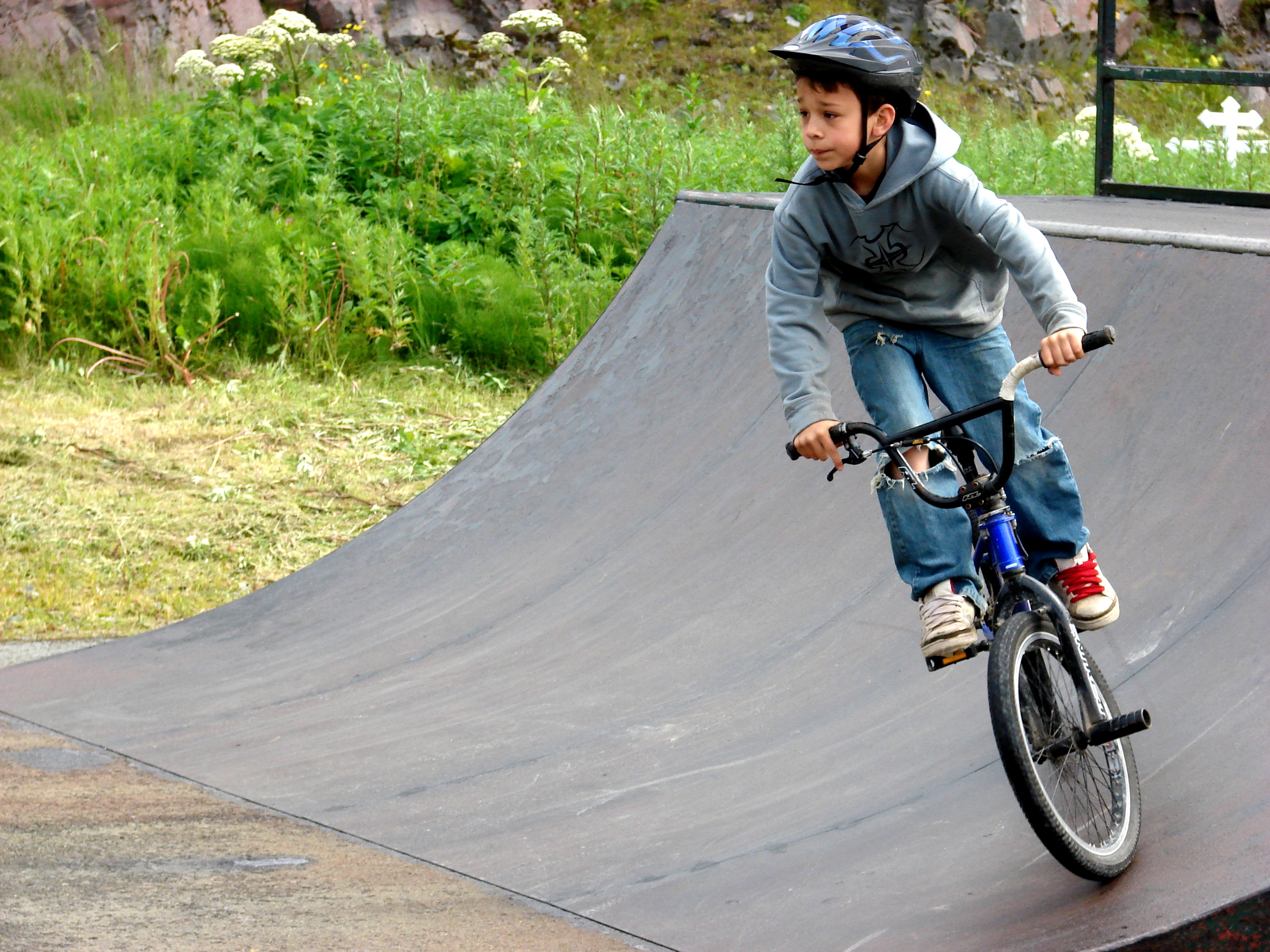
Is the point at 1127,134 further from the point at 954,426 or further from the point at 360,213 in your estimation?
the point at 954,426

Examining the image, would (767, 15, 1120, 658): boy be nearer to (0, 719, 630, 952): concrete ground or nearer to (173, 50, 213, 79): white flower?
(0, 719, 630, 952): concrete ground

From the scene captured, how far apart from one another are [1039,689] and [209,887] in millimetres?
1803

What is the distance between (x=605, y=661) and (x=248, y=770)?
42.2 inches

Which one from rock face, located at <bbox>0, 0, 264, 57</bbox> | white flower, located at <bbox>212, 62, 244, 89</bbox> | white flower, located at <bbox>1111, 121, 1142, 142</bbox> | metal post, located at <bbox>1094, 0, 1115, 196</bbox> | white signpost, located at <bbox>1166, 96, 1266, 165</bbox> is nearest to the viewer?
metal post, located at <bbox>1094, 0, 1115, 196</bbox>

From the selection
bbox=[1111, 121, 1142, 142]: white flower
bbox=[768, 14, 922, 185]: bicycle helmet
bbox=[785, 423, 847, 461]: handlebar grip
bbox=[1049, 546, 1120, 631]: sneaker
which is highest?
bbox=[768, 14, 922, 185]: bicycle helmet

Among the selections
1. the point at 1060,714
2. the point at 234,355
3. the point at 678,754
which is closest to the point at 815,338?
the point at 1060,714

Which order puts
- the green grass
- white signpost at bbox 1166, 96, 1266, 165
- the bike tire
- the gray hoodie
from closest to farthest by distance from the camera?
the bike tire
the gray hoodie
the green grass
white signpost at bbox 1166, 96, 1266, 165

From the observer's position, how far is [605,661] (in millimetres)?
4230

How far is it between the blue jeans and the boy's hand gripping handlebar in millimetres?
108

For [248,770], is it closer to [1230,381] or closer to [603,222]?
[1230,381]

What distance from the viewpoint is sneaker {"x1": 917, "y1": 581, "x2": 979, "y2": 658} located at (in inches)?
106

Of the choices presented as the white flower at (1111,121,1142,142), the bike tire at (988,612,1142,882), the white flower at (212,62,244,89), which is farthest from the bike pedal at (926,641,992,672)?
the white flower at (212,62,244,89)

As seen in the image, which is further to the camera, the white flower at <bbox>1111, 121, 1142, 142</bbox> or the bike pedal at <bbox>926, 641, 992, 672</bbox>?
the white flower at <bbox>1111, 121, 1142, 142</bbox>

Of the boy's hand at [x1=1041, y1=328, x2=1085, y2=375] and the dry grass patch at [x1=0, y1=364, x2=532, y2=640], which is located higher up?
the boy's hand at [x1=1041, y1=328, x2=1085, y2=375]
